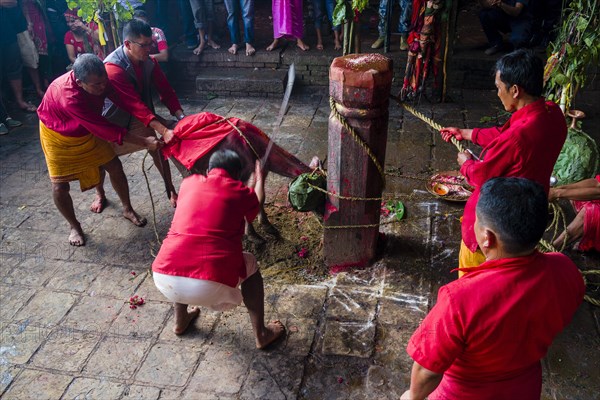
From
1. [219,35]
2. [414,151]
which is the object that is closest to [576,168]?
[414,151]

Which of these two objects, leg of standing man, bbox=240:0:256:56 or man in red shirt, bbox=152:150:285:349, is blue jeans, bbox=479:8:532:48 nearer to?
leg of standing man, bbox=240:0:256:56

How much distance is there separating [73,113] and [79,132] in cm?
23

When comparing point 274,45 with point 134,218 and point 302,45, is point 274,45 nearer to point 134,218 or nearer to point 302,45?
point 302,45

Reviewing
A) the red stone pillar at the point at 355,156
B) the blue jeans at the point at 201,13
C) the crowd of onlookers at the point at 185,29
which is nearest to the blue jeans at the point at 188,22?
the crowd of onlookers at the point at 185,29

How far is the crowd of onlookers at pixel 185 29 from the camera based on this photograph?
24.0 ft

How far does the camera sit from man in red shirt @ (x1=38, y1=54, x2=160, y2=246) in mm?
4109

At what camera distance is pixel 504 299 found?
177 centimetres

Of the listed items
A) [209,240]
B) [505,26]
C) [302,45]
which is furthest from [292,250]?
[505,26]

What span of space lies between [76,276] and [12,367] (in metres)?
0.99

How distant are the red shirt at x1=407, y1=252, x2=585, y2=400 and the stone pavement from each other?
4.26 ft

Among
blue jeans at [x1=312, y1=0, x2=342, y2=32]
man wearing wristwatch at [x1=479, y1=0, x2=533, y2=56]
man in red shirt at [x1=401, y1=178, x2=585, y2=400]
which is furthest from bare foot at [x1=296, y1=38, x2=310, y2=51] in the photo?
man in red shirt at [x1=401, y1=178, x2=585, y2=400]

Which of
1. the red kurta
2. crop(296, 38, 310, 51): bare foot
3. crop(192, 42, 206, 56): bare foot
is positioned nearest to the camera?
the red kurta

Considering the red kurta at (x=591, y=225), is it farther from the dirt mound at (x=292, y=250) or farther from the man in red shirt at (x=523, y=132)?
the dirt mound at (x=292, y=250)

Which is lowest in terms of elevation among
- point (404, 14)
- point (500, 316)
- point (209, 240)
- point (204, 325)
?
point (204, 325)
